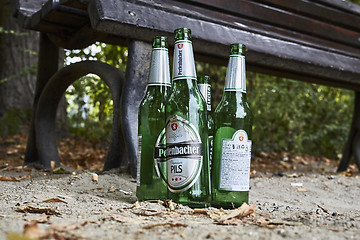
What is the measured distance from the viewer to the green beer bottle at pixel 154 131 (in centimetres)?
195

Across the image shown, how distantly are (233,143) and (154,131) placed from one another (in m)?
0.36

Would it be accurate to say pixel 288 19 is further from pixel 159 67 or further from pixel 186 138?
pixel 186 138

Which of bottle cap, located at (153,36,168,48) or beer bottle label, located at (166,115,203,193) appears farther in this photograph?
bottle cap, located at (153,36,168,48)

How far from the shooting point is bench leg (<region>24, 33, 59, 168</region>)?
342cm

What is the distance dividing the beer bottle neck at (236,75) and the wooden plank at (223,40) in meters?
0.59

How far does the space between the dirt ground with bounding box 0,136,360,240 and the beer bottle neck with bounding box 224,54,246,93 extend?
55cm

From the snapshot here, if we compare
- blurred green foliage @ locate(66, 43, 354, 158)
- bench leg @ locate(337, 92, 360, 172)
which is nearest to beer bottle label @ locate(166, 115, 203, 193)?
bench leg @ locate(337, 92, 360, 172)

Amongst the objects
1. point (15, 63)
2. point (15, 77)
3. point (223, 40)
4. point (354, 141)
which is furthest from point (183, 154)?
point (15, 63)

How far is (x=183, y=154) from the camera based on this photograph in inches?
71.6

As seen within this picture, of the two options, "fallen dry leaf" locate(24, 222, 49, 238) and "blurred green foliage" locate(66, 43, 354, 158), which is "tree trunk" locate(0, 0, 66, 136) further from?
"fallen dry leaf" locate(24, 222, 49, 238)

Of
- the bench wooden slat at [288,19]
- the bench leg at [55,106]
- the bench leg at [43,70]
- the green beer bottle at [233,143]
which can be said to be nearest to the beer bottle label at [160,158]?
the green beer bottle at [233,143]

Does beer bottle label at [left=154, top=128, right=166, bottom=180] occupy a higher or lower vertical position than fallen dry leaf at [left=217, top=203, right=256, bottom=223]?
higher

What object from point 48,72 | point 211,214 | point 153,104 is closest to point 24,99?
point 48,72

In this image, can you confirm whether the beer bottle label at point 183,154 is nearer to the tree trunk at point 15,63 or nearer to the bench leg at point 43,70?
the bench leg at point 43,70
